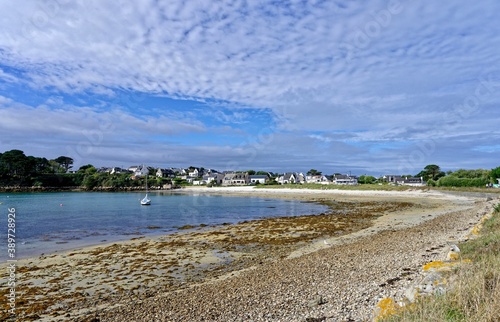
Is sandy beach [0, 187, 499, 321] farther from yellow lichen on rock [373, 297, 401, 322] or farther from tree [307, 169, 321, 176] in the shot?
tree [307, 169, 321, 176]

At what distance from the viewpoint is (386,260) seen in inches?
400

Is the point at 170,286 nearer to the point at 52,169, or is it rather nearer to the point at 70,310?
the point at 70,310

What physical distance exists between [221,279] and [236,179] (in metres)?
110

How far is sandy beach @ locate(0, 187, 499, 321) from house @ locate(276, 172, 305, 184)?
101m

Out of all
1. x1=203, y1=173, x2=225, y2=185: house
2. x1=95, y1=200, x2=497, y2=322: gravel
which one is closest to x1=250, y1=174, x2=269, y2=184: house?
x1=203, y1=173, x2=225, y2=185: house

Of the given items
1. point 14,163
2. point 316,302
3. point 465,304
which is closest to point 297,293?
point 316,302

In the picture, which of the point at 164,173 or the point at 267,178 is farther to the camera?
the point at 164,173

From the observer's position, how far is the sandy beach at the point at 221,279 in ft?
22.2

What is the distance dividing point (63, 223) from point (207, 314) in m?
26.0

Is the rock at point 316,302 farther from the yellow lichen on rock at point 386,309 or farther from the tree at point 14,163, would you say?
the tree at point 14,163

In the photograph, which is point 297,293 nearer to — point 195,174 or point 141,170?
point 195,174

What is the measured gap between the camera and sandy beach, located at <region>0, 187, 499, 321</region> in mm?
6758

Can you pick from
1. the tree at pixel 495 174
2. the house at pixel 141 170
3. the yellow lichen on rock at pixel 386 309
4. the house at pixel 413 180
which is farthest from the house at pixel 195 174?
the yellow lichen on rock at pixel 386 309

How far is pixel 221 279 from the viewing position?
10.1 m
